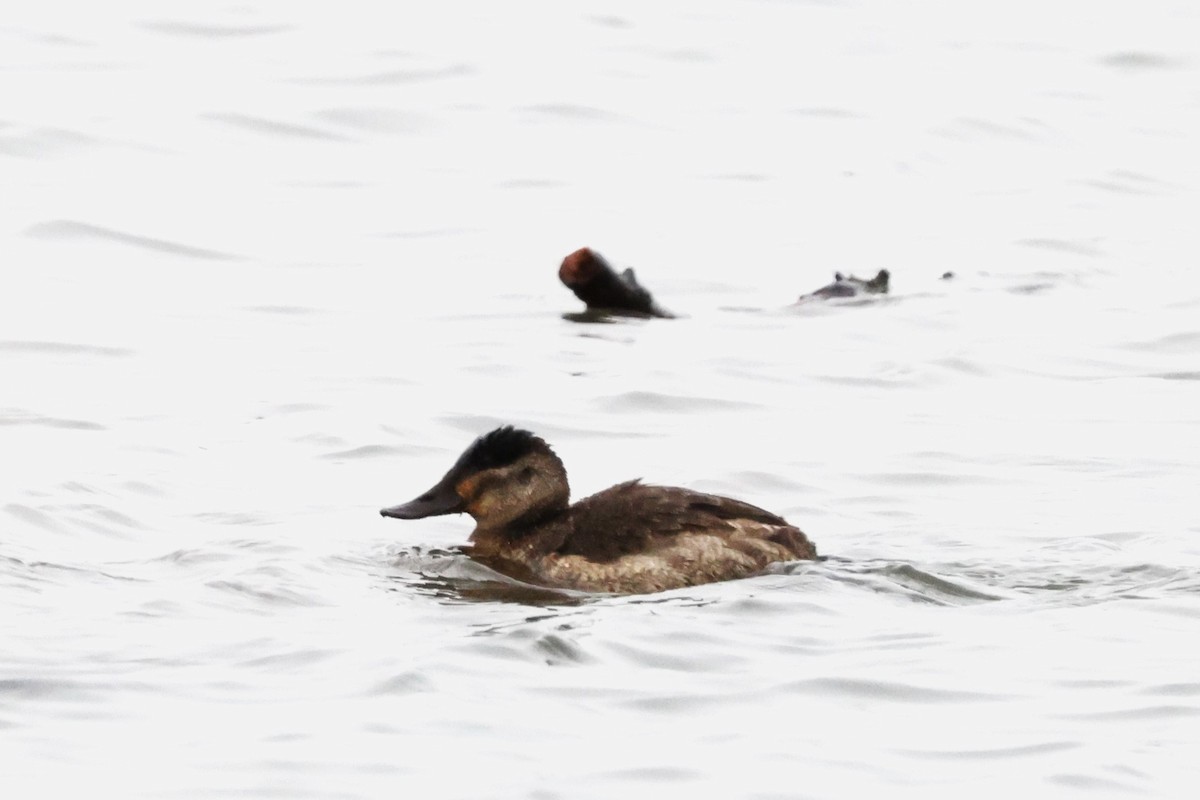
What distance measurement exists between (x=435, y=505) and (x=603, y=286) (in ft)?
20.0

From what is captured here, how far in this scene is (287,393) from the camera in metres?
13.1

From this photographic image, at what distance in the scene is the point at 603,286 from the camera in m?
15.8

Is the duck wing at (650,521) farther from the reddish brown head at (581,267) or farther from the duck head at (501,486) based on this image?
the reddish brown head at (581,267)

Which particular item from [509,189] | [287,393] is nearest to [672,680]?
[287,393]

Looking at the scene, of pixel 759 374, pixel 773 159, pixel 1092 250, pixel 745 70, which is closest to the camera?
pixel 759 374

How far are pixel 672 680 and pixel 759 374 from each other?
6.36 meters

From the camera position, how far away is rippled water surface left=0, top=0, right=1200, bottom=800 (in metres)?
7.41

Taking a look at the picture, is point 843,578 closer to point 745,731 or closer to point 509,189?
point 745,731

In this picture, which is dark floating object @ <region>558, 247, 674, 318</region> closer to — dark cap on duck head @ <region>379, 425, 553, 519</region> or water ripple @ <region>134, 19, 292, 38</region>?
dark cap on duck head @ <region>379, 425, 553, 519</region>

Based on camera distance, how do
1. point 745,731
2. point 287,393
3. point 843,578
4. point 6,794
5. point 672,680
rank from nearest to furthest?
point 6,794
point 745,731
point 672,680
point 843,578
point 287,393

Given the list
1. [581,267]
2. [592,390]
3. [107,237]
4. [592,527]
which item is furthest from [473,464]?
[107,237]

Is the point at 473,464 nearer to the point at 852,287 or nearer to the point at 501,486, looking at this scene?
the point at 501,486

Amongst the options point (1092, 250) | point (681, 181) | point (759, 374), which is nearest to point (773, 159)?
point (681, 181)

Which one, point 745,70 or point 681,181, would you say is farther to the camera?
point 745,70
